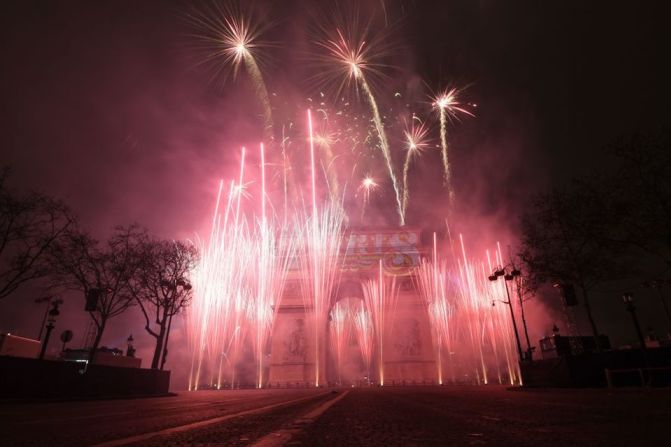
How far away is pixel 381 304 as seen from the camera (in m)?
45.7

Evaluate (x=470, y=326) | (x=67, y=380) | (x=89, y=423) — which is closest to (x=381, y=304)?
→ (x=470, y=326)

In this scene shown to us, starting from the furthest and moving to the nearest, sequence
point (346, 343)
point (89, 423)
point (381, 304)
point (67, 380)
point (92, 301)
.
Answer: point (346, 343), point (381, 304), point (92, 301), point (67, 380), point (89, 423)

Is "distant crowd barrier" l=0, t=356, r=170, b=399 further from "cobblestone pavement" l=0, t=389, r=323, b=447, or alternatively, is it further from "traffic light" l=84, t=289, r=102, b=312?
"cobblestone pavement" l=0, t=389, r=323, b=447

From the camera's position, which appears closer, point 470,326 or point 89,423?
point 89,423

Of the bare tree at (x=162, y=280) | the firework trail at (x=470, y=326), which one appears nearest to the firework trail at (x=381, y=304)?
the firework trail at (x=470, y=326)

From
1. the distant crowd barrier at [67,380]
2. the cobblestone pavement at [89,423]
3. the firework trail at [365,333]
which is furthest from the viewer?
the firework trail at [365,333]

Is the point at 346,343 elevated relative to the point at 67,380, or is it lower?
elevated

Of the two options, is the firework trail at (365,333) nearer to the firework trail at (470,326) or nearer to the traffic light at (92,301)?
the firework trail at (470,326)

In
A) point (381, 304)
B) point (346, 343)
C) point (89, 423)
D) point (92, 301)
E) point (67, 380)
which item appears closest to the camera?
point (89, 423)

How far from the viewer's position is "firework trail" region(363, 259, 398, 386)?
43375 millimetres

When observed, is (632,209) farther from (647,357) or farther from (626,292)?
(647,357)

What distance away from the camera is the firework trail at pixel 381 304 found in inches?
1708

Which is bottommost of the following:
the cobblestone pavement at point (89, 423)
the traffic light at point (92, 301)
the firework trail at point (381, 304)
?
the cobblestone pavement at point (89, 423)

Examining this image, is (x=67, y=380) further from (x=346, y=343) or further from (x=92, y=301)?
(x=346, y=343)
